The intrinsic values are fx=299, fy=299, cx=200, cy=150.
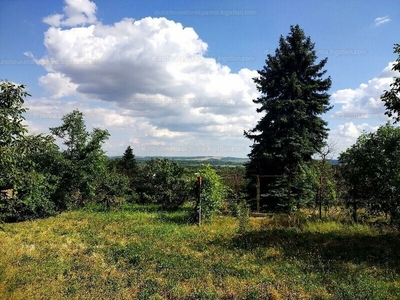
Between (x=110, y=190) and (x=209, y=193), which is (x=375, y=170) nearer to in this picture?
(x=209, y=193)

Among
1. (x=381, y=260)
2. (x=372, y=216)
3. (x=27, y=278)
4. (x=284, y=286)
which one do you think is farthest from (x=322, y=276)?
(x=27, y=278)

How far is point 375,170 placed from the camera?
35.6ft

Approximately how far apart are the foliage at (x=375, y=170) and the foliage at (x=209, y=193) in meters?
5.59

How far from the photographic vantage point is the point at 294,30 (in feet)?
66.7

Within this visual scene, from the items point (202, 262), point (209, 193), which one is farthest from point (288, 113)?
point (202, 262)

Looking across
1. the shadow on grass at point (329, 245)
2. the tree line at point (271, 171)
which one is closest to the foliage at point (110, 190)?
the tree line at point (271, 171)

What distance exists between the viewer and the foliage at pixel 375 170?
403 inches

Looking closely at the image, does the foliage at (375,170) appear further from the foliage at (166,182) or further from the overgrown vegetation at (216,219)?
the foliage at (166,182)

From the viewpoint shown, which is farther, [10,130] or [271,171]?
[271,171]

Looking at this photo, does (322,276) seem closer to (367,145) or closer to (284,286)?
(284,286)

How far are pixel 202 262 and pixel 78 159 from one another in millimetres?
12751

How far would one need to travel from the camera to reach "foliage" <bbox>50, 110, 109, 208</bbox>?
57.6 ft

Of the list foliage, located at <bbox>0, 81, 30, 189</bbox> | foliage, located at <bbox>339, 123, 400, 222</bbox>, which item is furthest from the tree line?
foliage, located at <bbox>0, 81, 30, 189</bbox>

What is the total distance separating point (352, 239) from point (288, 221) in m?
2.95
